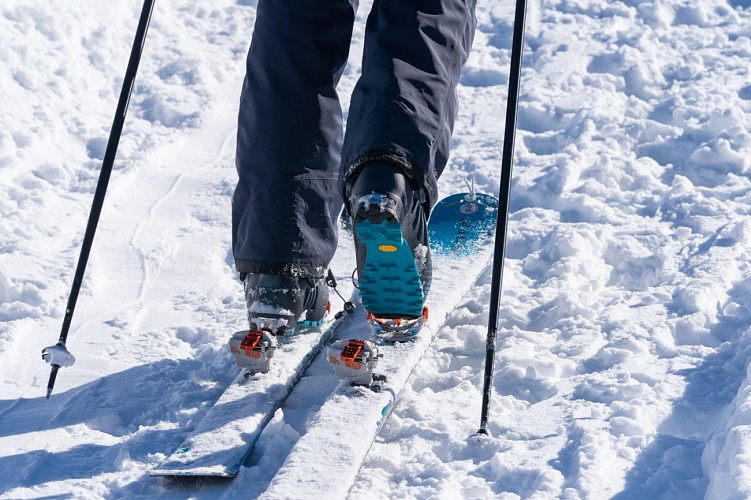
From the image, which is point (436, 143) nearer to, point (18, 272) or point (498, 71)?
point (18, 272)

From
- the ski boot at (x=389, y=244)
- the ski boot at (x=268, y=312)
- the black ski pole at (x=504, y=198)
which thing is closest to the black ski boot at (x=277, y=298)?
the ski boot at (x=268, y=312)

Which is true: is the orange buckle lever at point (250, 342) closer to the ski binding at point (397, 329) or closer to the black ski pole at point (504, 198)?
the ski binding at point (397, 329)

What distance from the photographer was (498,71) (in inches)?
234

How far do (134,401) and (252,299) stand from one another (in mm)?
475

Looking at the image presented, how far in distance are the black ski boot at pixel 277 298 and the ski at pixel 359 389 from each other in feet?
0.64

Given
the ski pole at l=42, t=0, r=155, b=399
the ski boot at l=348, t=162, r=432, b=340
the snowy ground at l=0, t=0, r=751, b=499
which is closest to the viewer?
the ski boot at l=348, t=162, r=432, b=340

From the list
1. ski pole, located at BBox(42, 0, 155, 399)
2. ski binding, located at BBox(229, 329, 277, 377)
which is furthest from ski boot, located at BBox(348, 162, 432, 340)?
ski pole, located at BBox(42, 0, 155, 399)

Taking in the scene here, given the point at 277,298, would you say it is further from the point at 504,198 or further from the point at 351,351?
the point at 504,198

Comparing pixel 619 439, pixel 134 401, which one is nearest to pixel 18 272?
pixel 134 401

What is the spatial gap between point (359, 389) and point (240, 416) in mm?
350

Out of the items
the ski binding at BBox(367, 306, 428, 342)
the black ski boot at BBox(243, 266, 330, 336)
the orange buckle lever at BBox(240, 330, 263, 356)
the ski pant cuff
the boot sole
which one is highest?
the ski pant cuff

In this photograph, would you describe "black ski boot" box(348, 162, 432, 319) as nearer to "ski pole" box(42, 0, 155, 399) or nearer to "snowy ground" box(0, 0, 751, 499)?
"snowy ground" box(0, 0, 751, 499)

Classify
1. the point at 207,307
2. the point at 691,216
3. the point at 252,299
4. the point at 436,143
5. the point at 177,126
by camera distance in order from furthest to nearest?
the point at 177,126, the point at 691,216, the point at 207,307, the point at 252,299, the point at 436,143

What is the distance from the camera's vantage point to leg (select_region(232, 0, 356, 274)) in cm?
259
